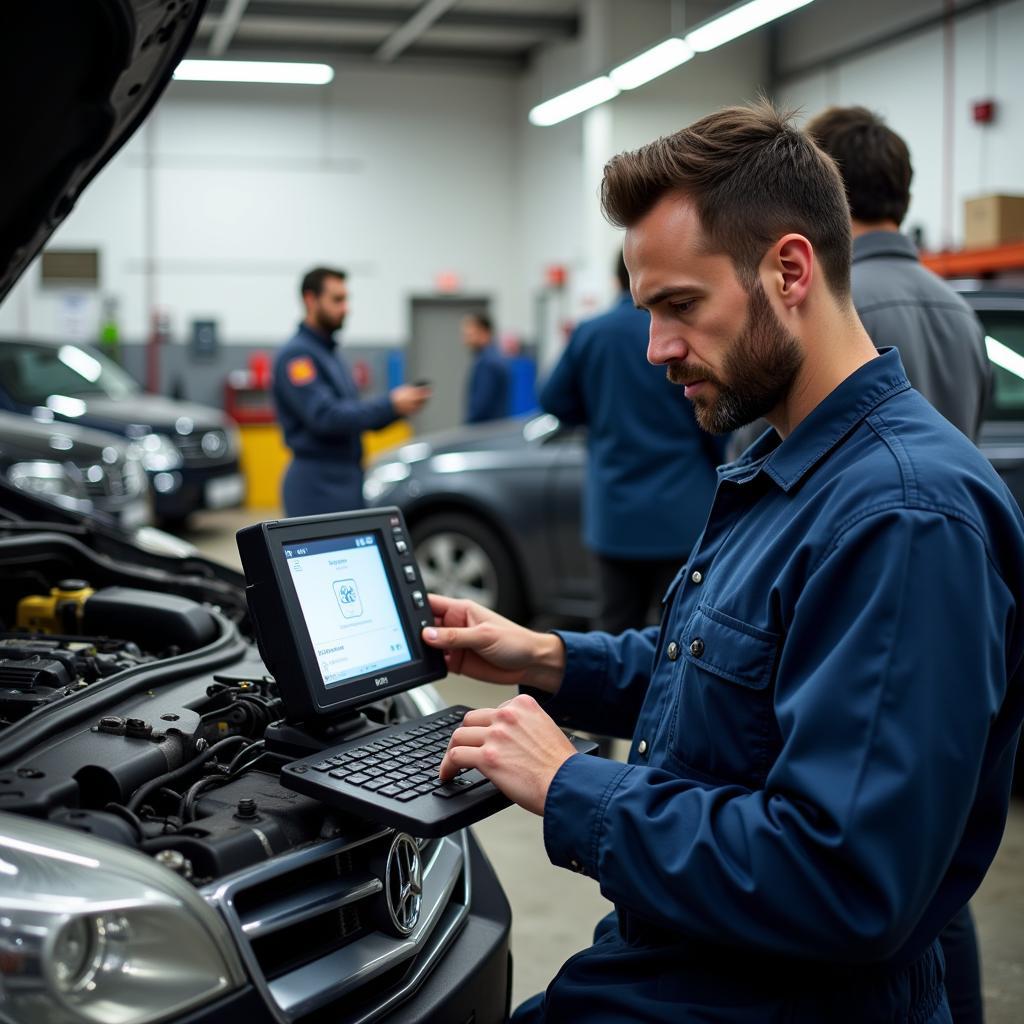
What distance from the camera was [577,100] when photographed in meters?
9.57

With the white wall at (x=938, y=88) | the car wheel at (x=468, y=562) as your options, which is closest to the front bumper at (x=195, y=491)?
the car wheel at (x=468, y=562)

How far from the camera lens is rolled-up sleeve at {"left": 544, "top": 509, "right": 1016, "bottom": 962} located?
94 centimetres

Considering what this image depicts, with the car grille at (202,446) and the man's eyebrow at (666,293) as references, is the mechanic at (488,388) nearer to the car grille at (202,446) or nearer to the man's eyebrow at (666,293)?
the car grille at (202,446)

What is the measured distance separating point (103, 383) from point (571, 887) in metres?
6.20

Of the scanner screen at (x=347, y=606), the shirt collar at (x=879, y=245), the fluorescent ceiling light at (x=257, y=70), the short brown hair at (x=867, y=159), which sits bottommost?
the scanner screen at (x=347, y=606)

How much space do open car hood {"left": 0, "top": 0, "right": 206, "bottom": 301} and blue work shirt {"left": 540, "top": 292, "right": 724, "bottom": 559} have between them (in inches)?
69.7

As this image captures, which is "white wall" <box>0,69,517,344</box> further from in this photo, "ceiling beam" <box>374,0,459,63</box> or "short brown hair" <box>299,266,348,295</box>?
"short brown hair" <box>299,266,348,295</box>

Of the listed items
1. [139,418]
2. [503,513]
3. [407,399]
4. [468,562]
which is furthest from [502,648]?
[139,418]

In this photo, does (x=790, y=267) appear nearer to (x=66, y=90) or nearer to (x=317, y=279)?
(x=66, y=90)

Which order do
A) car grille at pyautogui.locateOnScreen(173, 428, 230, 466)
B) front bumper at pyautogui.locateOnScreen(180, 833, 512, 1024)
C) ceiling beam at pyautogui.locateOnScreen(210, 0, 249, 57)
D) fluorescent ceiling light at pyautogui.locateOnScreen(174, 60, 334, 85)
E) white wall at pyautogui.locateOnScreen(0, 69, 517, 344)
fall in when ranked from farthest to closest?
white wall at pyautogui.locateOnScreen(0, 69, 517, 344) < fluorescent ceiling light at pyautogui.locateOnScreen(174, 60, 334, 85) < ceiling beam at pyautogui.locateOnScreen(210, 0, 249, 57) < car grille at pyautogui.locateOnScreen(173, 428, 230, 466) < front bumper at pyautogui.locateOnScreen(180, 833, 512, 1024)

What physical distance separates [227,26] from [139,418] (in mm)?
4497

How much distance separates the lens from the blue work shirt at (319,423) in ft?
13.4

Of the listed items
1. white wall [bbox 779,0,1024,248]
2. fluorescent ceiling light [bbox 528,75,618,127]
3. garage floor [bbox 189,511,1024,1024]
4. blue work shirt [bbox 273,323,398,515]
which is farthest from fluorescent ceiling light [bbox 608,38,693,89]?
garage floor [bbox 189,511,1024,1024]

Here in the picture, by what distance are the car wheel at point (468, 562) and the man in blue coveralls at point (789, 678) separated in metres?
3.37
